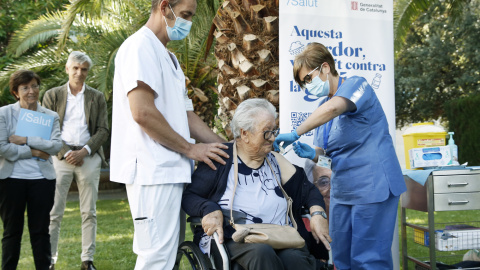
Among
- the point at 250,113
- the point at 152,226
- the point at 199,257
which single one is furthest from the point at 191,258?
Result: the point at 250,113

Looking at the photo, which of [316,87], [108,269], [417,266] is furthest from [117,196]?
[316,87]

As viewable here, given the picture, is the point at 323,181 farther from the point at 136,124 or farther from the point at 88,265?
the point at 88,265

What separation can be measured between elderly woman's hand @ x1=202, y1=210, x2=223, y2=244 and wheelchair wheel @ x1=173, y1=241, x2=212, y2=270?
0.11 meters

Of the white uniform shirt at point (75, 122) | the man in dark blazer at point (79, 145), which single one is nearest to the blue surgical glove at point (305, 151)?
the man in dark blazer at point (79, 145)

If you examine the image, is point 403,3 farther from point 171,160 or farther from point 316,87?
point 171,160

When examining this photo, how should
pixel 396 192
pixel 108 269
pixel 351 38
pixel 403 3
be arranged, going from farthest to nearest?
pixel 403 3, pixel 108 269, pixel 351 38, pixel 396 192

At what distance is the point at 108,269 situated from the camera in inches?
204

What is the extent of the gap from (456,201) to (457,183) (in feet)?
0.47

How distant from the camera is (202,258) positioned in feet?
8.27

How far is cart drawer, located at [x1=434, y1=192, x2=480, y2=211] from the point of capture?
399 cm

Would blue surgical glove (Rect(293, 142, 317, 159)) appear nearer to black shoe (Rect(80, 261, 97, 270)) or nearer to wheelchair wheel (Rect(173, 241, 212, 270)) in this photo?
wheelchair wheel (Rect(173, 241, 212, 270))

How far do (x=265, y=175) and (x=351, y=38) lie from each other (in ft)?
5.98

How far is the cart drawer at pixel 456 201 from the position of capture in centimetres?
399

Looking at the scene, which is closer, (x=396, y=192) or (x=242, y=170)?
(x=242, y=170)
